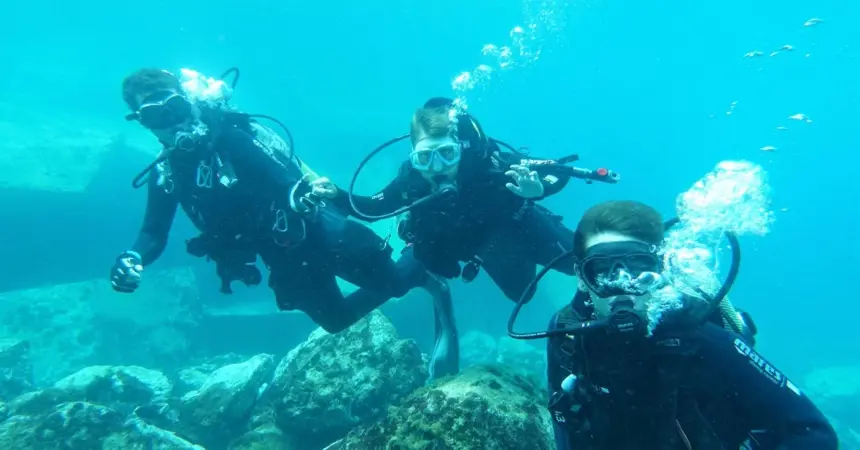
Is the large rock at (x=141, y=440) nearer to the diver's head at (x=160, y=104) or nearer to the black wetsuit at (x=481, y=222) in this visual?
the diver's head at (x=160, y=104)

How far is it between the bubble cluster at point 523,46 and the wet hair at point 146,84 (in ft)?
177

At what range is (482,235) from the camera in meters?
5.12

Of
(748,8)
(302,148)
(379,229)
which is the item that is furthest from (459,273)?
(748,8)

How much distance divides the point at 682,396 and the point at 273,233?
4.26 m

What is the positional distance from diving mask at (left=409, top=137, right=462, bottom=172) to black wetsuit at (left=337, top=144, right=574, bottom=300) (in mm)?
186

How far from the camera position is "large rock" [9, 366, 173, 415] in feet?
22.8

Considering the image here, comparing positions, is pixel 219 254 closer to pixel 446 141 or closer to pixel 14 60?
pixel 446 141

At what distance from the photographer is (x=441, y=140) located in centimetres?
459

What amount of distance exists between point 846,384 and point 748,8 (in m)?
43.5

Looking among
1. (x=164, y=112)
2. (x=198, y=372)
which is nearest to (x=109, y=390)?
(x=198, y=372)

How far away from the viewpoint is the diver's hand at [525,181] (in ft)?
14.1

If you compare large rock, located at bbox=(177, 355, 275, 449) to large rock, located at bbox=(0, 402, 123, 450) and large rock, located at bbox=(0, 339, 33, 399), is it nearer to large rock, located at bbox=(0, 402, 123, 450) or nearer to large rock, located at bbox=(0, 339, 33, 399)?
large rock, located at bbox=(0, 402, 123, 450)

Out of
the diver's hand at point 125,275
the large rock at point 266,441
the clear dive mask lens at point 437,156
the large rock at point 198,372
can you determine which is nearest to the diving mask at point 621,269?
the clear dive mask lens at point 437,156

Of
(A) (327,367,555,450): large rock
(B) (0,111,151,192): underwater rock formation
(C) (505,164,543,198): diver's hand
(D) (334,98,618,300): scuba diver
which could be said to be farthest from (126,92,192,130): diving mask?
(B) (0,111,151,192): underwater rock formation
